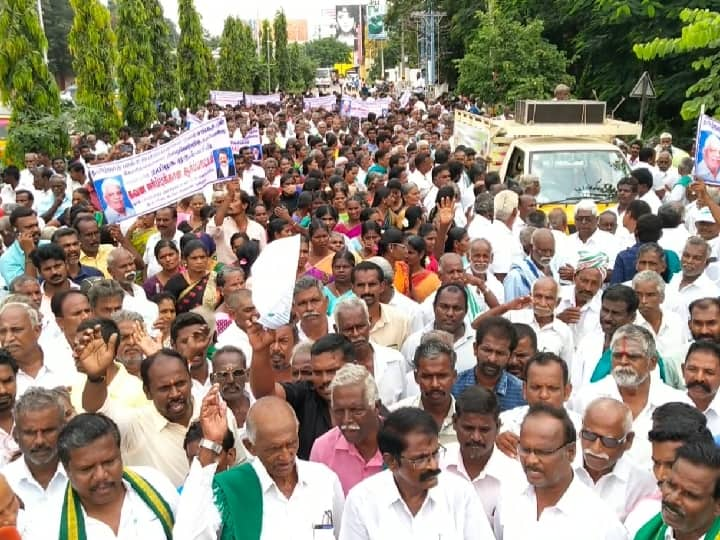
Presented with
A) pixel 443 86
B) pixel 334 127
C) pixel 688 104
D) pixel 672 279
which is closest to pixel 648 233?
pixel 672 279

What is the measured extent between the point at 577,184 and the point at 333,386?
773cm

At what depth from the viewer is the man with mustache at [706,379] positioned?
444cm

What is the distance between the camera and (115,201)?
818cm

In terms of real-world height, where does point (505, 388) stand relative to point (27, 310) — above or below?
below

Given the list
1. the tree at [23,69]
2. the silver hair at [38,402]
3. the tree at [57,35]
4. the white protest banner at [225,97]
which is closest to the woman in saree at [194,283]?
the silver hair at [38,402]

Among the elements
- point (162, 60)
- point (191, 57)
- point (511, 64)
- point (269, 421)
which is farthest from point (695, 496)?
point (191, 57)

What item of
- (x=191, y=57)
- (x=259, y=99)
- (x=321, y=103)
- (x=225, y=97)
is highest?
(x=191, y=57)

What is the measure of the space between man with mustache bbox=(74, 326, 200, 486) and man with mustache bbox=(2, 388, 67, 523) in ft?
1.19

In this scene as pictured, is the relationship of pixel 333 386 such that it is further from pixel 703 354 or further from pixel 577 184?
pixel 577 184

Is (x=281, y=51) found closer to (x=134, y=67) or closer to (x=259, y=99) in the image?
(x=259, y=99)

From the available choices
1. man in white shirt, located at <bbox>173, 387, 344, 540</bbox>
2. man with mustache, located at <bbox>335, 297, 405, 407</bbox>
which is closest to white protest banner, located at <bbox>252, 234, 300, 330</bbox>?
man with mustache, located at <bbox>335, 297, 405, 407</bbox>

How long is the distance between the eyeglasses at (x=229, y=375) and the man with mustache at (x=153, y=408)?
0.19 metres

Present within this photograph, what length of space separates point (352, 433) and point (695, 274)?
363 cm

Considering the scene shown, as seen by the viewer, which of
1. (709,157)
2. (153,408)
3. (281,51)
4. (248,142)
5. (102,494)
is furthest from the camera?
(281,51)
